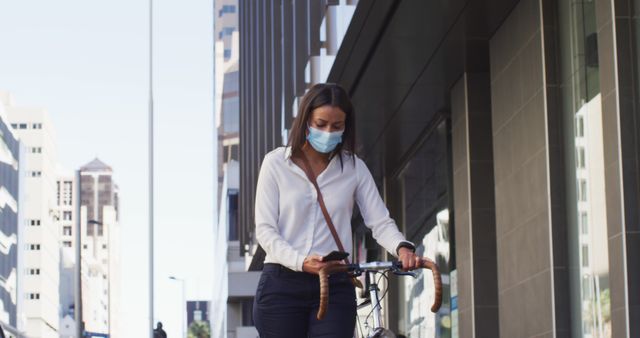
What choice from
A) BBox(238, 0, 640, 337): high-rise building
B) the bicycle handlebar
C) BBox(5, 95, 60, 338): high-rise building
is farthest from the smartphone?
BBox(5, 95, 60, 338): high-rise building

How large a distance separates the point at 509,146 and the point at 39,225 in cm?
14904

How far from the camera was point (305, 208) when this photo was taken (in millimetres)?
5039

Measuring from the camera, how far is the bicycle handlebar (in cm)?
435

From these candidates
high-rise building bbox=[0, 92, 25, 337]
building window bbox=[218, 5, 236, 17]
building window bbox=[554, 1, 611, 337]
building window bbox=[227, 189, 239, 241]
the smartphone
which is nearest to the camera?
the smartphone

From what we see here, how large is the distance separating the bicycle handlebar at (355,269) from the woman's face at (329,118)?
555 mm

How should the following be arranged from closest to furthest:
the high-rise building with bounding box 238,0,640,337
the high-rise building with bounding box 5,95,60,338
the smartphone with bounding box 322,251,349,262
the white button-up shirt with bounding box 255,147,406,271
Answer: the smartphone with bounding box 322,251,349,262 → the white button-up shirt with bounding box 255,147,406,271 → the high-rise building with bounding box 238,0,640,337 → the high-rise building with bounding box 5,95,60,338

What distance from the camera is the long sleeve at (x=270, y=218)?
491 cm

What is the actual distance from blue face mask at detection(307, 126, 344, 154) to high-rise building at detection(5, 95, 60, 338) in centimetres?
14352

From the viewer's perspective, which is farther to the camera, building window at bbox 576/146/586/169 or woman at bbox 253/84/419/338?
building window at bbox 576/146/586/169

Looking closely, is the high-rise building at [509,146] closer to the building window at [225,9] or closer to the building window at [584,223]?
the building window at [584,223]

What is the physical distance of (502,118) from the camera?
15148 mm

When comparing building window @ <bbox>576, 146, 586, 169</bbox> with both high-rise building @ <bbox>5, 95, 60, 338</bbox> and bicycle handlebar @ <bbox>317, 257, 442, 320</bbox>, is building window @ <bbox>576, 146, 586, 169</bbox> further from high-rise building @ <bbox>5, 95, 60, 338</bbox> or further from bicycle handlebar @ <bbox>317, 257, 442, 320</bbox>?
high-rise building @ <bbox>5, 95, 60, 338</bbox>

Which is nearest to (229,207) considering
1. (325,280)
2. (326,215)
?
(326,215)

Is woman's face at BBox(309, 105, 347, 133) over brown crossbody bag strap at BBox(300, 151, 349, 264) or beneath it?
over
